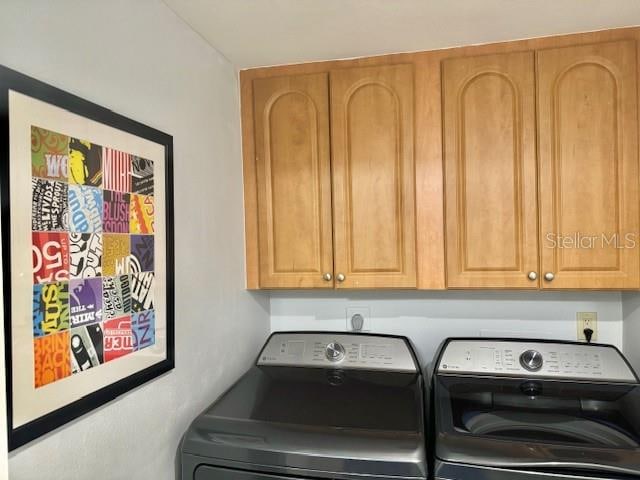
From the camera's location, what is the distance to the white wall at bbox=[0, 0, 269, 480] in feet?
2.81

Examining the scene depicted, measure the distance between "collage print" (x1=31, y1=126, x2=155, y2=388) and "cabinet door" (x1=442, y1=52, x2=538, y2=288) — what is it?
105cm

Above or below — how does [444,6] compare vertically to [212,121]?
above

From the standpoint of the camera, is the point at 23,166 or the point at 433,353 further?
the point at 433,353

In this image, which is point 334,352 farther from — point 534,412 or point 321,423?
point 534,412

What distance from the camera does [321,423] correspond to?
4.11 feet

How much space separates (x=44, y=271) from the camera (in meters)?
0.82

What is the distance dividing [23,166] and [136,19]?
21.9 inches

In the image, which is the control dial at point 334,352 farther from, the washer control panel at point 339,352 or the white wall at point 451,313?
the white wall at point 451,313

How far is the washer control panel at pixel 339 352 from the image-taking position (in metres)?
1.66

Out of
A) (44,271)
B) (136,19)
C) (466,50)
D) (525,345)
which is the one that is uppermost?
(466,50)

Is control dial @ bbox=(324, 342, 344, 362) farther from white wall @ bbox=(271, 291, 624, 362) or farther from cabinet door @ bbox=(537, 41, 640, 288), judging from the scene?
cabinet door @ bbox=(537, 41, 640, 288)

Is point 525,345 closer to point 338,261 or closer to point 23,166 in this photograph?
point 338,261

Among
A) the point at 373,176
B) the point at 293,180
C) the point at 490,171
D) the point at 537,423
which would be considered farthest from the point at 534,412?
the point at 293,180

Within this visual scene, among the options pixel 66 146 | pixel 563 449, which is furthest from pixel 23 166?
pixel 563 449
